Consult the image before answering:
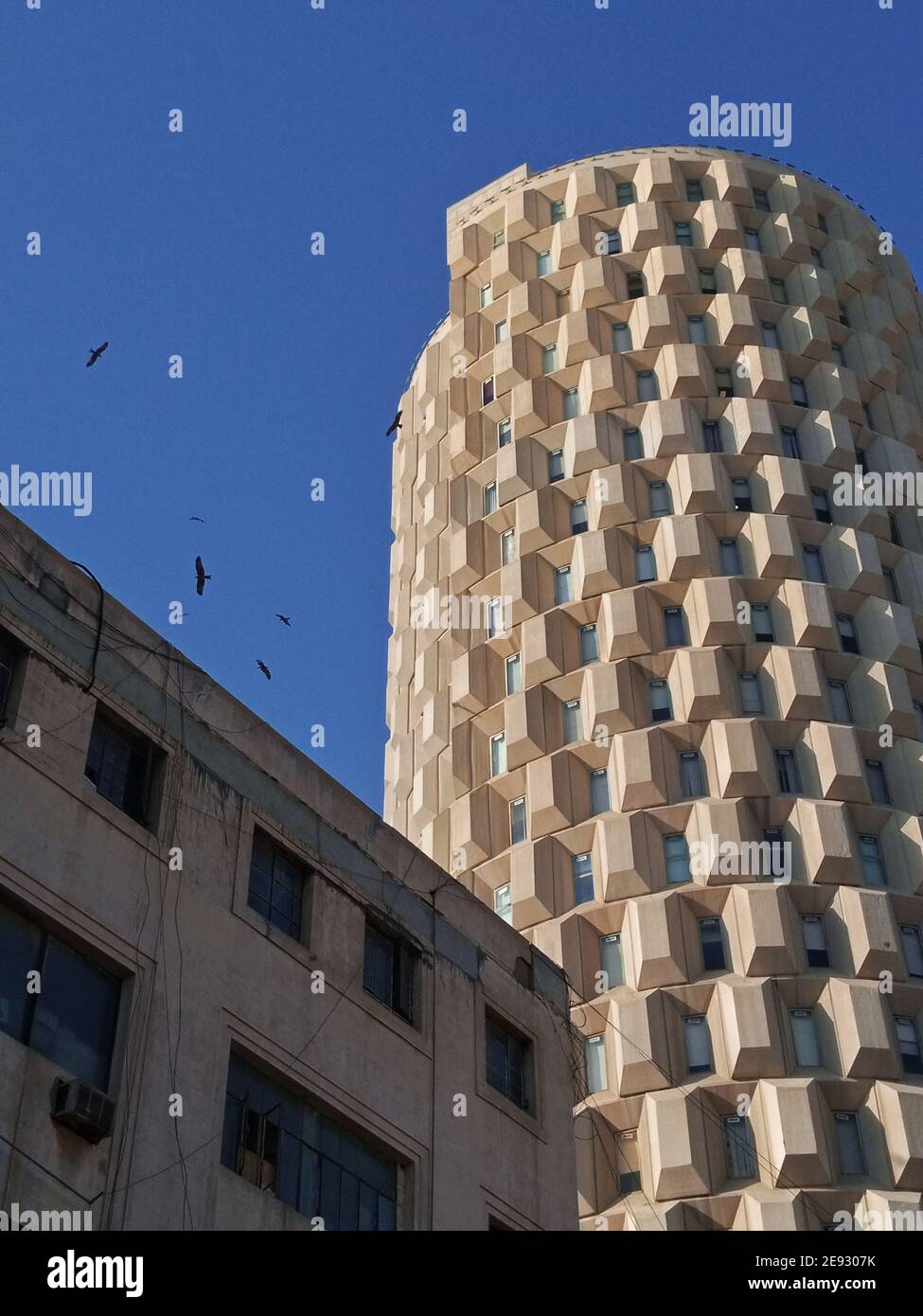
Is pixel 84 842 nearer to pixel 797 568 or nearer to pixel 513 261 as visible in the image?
pixel 797 568

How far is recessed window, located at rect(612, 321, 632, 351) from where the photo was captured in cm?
6506

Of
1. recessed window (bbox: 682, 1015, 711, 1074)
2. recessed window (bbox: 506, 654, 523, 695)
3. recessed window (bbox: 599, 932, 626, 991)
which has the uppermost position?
recessed window (bbox: 506, 654, 523, 695)

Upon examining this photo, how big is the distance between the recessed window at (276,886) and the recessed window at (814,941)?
2423 centimetres

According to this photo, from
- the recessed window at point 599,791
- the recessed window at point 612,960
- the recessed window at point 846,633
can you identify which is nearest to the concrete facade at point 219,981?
the recessed window at point 612,960

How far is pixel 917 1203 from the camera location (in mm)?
43906

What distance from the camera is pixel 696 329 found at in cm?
6512

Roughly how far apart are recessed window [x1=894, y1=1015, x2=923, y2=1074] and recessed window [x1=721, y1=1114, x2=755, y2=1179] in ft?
16.4

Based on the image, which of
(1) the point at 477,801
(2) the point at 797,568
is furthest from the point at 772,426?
(1) the point at 477,801

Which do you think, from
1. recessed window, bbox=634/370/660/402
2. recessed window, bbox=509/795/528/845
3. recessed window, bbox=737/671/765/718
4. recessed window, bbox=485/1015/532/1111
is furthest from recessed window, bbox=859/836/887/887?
recessed window, bbox=485/1015/532/1111

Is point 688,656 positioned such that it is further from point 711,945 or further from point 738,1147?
point 738,1147

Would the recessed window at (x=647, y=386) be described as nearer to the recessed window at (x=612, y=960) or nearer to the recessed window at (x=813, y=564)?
the recessed window at (x=813, y=564)

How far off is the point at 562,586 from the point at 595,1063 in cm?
1790

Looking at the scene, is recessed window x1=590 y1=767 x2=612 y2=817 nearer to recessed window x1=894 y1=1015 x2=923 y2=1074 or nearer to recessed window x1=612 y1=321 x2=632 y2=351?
recessed window x1=894 y1=1015 x2=923 y2=1074

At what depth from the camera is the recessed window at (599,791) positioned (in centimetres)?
5421
